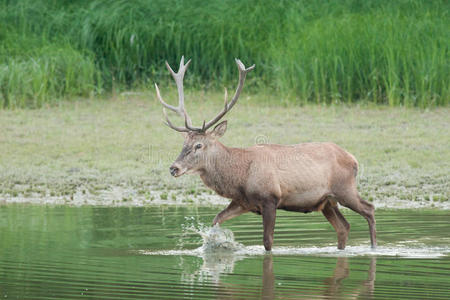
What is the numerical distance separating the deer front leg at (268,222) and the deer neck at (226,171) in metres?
0.36

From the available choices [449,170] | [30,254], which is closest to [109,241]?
[30,254]

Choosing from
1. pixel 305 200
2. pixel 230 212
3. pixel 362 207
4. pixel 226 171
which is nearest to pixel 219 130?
pixel 226 171

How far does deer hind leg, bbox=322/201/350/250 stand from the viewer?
10.3m

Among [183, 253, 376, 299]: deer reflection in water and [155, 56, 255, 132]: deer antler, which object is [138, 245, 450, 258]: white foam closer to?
[183, 253, 376, 299]: deer reflection in water

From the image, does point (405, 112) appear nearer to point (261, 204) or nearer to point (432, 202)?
point (432, 202)

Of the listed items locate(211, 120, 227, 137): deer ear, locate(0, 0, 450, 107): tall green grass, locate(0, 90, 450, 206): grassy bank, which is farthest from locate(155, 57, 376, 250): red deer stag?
locate(0, 0, 450, 107): tall green grass

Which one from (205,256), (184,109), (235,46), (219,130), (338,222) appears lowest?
(205,256)

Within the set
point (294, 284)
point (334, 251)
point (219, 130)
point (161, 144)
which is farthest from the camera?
point (161, 144)

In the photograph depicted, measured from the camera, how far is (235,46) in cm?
2123

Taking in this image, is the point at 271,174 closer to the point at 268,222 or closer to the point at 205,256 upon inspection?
the point at 268,222

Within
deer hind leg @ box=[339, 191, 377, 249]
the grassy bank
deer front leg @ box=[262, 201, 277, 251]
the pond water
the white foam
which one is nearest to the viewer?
the pond water

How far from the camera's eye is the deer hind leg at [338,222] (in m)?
10.3

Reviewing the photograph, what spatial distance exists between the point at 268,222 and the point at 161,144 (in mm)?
6948

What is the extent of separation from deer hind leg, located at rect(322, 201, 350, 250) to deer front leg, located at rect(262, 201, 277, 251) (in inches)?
28.2
